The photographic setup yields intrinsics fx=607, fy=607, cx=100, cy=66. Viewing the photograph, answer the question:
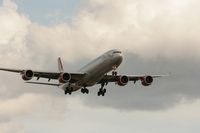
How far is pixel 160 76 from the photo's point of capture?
106 metres

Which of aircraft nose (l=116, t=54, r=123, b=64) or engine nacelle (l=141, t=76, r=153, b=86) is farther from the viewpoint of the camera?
engine nacelle (l=141, t=76, r=153, b=86)

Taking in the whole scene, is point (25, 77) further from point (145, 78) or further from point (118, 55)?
point (145, 78)

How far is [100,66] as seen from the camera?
90062 mm

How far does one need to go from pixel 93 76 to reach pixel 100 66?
246cm

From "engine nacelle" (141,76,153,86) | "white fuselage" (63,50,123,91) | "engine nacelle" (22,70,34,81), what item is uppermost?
"engine nacelle" (141,76,153,86)

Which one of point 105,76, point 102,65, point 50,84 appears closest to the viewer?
point 102,65

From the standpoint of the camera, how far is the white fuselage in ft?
293

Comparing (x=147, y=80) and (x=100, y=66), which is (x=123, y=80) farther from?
(x=100, y=66)

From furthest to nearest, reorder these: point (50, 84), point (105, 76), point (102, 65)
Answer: point (50, 84) < point (105, 76) < point (102, 65)

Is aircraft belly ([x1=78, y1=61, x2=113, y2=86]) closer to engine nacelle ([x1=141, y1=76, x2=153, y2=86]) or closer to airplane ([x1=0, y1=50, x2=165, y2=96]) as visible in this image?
airplane ([x1=0, y1=50, x2=165, y2=96])

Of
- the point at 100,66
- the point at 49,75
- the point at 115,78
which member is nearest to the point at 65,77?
the point at 49,75

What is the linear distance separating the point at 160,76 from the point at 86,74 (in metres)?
18.4

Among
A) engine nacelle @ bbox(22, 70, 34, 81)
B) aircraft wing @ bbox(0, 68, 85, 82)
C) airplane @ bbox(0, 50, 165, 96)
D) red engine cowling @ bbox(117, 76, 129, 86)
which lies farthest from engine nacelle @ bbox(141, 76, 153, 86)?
engine nacelle @ bbox(22, 70, 34, 81)

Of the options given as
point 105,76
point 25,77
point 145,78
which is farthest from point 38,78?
point 145,78
